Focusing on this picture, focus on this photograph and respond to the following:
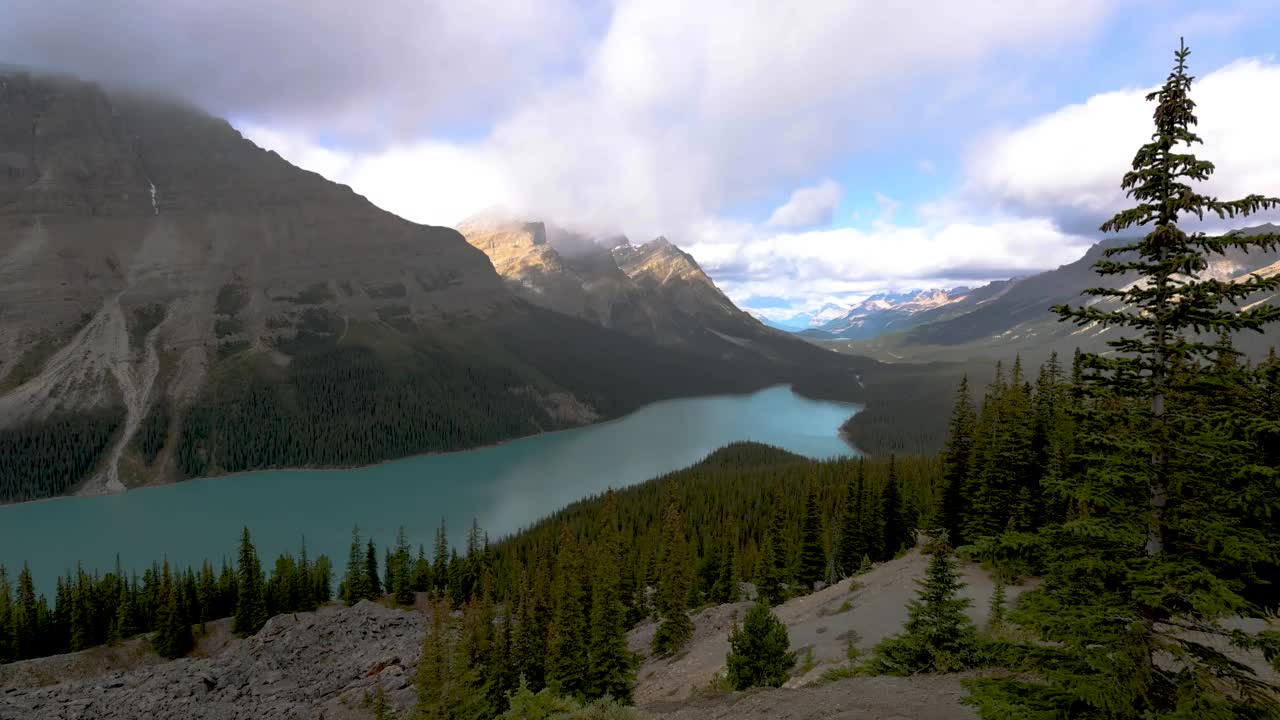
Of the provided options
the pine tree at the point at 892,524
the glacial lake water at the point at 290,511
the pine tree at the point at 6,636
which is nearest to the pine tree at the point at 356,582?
the pine tree at the point at 6,636

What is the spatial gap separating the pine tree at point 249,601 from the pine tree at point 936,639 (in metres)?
72.4

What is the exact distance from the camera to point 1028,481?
139ft

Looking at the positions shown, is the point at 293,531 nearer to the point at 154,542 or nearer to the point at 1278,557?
the point at 154,542

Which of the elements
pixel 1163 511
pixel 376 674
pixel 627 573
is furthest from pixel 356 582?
pixel 1163 511

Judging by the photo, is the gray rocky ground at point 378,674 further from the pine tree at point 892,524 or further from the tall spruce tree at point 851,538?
the pine tree at point 892,524

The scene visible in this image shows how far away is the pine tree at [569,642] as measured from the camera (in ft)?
122

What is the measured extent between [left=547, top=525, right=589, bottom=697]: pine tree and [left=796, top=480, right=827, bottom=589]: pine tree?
84.4ft

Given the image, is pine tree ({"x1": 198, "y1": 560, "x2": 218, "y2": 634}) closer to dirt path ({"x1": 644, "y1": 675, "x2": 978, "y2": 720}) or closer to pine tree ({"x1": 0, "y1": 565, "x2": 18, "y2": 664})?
pine tree ({"x1": 0, "y1": 565, "x2": 18, "y2": 664})

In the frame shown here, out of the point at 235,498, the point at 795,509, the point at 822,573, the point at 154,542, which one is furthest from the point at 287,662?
the point at 235,498

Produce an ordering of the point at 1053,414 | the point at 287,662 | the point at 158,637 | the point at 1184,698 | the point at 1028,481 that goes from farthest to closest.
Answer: the point at 158,637 < the point at 287,662 < the point at 1053,414 < the point at 1028,481 < the point at 1184,698

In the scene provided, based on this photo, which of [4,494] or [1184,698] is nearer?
[1184,698]

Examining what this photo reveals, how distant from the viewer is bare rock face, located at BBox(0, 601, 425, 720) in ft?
153

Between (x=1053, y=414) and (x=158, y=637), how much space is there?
92.0m

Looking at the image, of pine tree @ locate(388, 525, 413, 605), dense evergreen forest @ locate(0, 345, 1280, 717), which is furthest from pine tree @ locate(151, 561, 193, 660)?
pine tree @ locate(388, 525, 413, 605)
